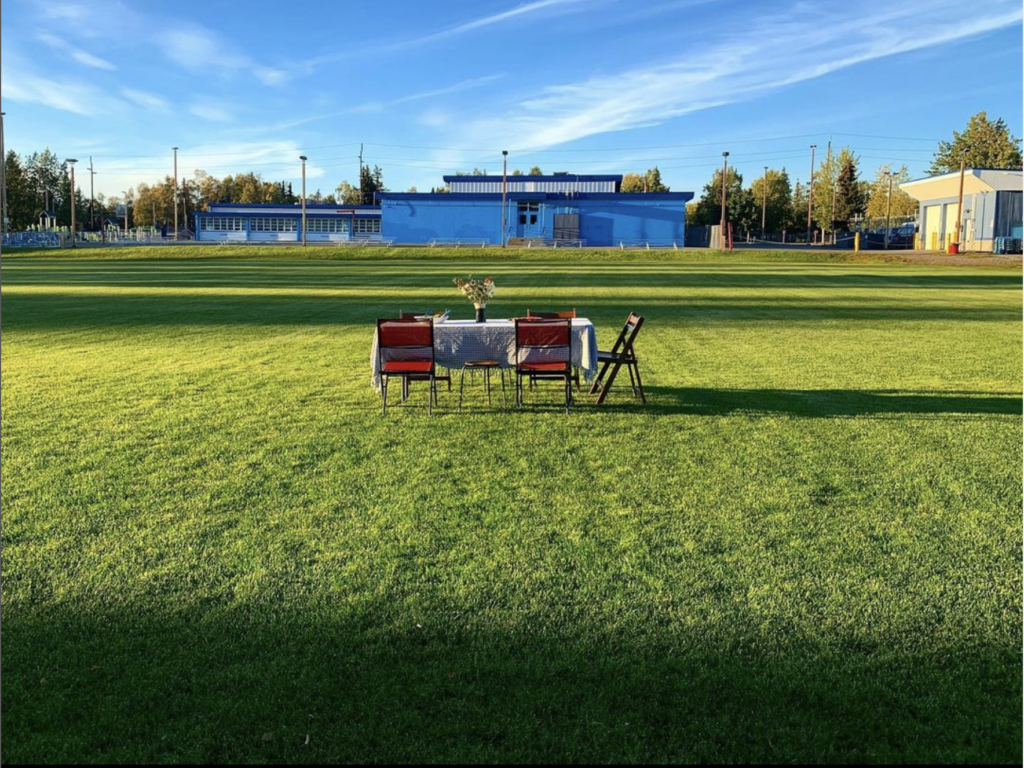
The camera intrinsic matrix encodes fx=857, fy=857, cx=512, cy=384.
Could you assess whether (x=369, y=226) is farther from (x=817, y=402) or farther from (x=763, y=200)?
(x=817, y=402)

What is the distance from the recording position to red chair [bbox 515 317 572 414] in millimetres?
9242

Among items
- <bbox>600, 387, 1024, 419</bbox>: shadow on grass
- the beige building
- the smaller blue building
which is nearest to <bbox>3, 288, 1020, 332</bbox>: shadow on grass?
<bbox>600, 387, 1024, 419</bbox>: shadow on grass

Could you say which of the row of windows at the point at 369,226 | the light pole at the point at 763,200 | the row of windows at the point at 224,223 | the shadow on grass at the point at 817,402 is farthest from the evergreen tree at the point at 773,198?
the shadow on grass at the point at 817,402

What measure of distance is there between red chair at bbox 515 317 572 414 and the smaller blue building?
7443 cm

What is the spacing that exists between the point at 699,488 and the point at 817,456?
157 cm

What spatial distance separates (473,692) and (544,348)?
5.93m

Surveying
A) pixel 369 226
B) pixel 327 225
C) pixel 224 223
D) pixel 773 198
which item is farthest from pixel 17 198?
pixel 773 198

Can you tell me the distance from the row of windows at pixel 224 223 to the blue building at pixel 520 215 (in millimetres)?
1162

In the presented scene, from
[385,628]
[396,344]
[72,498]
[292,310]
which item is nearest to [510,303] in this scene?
[292,310]

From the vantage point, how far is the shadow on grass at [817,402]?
9.39 metres

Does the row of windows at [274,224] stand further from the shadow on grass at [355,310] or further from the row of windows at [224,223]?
the shadow on grass at [355,310]

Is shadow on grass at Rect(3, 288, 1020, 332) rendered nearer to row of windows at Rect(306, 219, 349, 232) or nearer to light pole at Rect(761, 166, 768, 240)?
row of windows at Rect(306, 219, 349, 232)

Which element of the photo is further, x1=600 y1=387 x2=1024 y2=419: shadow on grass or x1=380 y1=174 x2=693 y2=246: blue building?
x1=380 y1=174 x2=693 y2=246: blue building

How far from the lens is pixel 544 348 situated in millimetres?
9336
